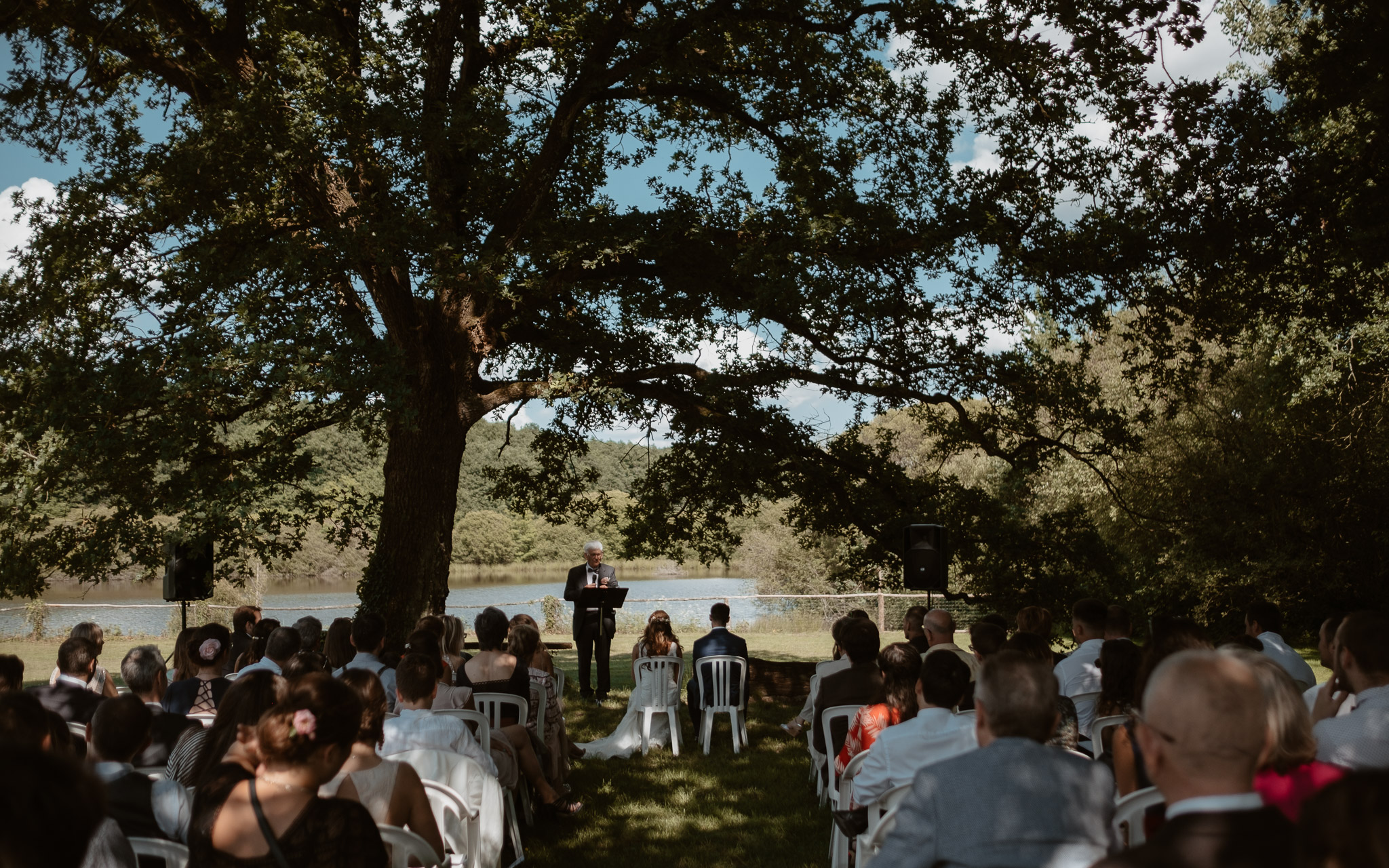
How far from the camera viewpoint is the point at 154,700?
180 inches

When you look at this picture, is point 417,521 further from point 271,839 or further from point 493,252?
point 271,839

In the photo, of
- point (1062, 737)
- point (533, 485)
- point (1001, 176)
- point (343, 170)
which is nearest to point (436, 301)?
point (343, 170)

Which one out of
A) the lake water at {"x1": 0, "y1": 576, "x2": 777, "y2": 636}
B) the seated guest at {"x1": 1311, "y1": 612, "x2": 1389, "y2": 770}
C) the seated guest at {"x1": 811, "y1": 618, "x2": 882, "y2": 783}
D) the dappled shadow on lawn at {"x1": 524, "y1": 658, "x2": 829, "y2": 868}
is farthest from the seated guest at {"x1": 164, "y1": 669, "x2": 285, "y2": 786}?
the lake water at {"x1": 0, "y1": 576, "x2": 777, "y2": 636}

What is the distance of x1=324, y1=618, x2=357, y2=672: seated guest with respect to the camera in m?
5.68

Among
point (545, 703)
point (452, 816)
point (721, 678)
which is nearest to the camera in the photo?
point (452, 816)

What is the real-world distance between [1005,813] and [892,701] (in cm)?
221

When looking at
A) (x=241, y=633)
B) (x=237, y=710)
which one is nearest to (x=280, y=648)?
(x=237, y=710)

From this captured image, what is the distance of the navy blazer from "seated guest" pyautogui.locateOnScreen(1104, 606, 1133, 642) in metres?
3.14

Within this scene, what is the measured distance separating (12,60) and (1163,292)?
36.4 ft

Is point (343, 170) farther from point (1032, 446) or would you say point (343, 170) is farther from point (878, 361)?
point (1032, 446)

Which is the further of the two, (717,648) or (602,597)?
(602,597)

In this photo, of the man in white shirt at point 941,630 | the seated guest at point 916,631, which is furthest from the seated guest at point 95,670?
the seated guest at point 916,631

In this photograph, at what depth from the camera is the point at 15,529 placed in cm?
927

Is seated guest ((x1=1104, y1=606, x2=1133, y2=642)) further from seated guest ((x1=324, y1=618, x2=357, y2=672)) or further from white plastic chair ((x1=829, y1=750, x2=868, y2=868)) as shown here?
seated guest ((x1=324, y1=618, x2=357, y2=672))
